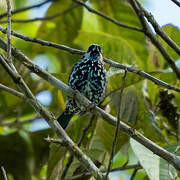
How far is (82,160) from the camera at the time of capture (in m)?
2.94

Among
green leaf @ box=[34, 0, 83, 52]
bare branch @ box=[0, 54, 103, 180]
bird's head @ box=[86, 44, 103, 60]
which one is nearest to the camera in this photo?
bare branch @ box=[0, 54, 103, 180]

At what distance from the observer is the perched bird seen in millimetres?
4746

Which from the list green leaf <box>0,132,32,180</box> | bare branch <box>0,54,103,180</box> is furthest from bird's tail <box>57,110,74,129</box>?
bare branch <box>0,54,103,180</box>

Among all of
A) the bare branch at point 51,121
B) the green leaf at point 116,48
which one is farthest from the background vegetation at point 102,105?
→ the bare branch at point 51,121

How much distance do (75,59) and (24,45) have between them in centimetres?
91

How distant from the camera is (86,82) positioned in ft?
15.7

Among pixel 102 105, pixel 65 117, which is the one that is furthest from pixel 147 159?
pixel 65 117

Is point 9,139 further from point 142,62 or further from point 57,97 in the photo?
point 142,62

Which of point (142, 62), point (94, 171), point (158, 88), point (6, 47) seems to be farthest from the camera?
point (142, 62)

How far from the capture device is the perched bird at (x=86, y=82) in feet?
15.6

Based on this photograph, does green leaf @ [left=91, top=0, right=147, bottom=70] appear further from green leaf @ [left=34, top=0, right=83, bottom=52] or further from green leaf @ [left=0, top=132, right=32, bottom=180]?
green leaf @ [left=0, top=132, right=32, bottom=180]

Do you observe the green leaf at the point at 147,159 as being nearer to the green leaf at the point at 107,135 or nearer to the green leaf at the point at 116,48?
the green leaf at the point at 107,135

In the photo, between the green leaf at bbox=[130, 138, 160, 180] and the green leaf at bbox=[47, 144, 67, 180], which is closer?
the green leaf at bbox=[130, 138, 160, 180]

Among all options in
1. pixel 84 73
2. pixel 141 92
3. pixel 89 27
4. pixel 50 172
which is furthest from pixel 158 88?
pixel 89 27
